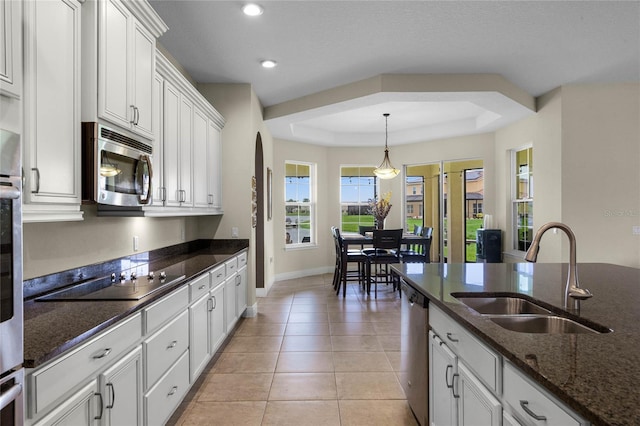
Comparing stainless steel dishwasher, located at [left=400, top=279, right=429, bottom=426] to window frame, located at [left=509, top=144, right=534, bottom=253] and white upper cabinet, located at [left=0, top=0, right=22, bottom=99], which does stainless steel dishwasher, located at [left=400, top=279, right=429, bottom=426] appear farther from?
window frame, located at [left=509, top=144, right=534, bottom=253]

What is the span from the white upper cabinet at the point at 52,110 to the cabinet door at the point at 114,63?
131mm

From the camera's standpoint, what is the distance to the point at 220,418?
93.0 inches

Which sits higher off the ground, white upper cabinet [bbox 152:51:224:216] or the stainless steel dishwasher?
white upper cabinet [bbox 152:51:224:216]

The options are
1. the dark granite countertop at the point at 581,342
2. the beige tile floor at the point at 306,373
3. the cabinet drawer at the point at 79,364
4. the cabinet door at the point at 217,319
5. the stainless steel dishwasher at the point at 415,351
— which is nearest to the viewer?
the dark granite countertop at the point at 581,342

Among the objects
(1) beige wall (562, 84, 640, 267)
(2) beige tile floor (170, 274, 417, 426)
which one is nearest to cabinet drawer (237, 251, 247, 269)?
(2) beige tile floor (170, 274, 417, 426)

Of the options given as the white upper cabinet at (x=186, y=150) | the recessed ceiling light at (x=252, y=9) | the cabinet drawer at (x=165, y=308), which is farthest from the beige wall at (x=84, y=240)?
the recessed ceiling light at (x=252, y=9)

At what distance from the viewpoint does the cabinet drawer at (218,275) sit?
3.09 m

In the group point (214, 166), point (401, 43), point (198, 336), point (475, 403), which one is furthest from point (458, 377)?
point (214, 166)

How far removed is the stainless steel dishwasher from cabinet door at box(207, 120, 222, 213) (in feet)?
7.97

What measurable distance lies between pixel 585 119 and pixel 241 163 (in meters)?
4.24

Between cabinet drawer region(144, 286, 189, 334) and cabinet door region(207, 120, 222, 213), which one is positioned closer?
cabinet drawer region(144, 286, 189, 334)

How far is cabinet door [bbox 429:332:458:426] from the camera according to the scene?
1.63 m

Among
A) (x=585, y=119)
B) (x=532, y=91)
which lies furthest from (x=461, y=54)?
(x=585, y=119)

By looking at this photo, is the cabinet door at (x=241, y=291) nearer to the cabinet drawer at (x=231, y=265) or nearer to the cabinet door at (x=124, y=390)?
the cabinet drawer at (x=231, y=265)
